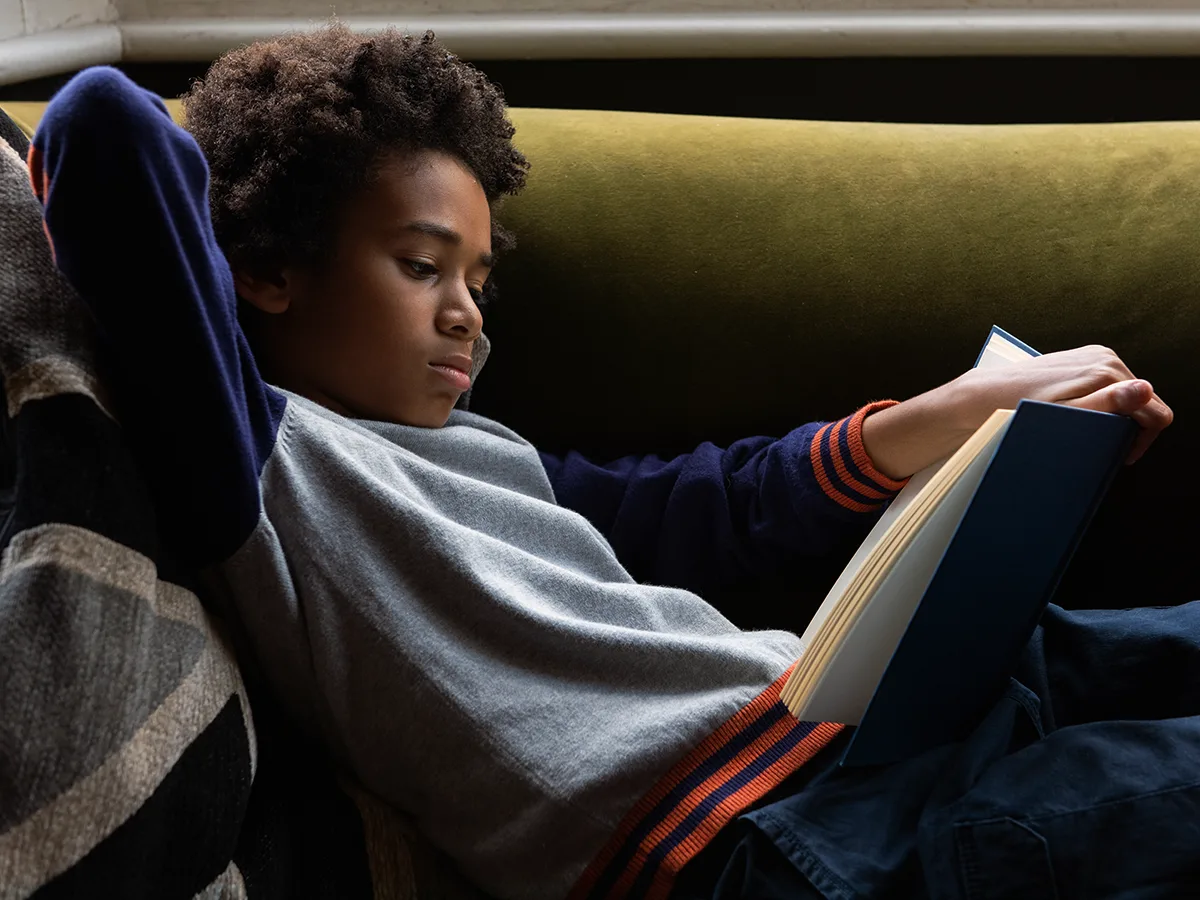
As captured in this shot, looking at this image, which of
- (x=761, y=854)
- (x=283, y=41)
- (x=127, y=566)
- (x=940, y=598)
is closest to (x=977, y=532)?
(x=940, y=598)

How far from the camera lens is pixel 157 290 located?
555mm

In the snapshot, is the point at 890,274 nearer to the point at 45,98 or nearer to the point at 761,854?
the point at 761,854

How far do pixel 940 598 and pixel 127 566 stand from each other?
41 cm

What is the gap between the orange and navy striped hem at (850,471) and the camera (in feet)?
3.01

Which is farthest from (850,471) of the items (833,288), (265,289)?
(265,289)

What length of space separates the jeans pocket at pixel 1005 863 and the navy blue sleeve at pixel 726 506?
33 centimetres

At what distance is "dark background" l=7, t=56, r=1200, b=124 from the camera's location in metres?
1.45

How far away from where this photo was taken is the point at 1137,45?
141 cm

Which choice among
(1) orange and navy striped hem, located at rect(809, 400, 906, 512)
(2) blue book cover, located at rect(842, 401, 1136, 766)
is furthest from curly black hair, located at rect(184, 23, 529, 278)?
(2) blue book cover, located at rect(842, 401, 1136, 766)

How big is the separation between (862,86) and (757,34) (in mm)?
153

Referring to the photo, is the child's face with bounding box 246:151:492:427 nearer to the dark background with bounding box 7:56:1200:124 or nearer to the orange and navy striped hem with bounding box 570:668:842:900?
the orange and navy striped hem with bounding box 570:668:842:900

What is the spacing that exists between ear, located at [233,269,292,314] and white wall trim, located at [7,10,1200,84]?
0.64m

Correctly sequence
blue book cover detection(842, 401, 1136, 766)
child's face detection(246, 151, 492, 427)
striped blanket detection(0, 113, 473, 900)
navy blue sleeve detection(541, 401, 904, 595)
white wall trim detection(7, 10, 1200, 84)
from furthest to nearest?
white wall trim detection(7, 10, 1200, 84), navy blue sleeve detection(541, 401, 904, 595), child's face detection(246, 151, 492, 427), blue book cover detection(842, 401, 1136, 766), striped blanket detection(0, 113, 473, 900)

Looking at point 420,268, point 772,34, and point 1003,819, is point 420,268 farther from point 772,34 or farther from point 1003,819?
point 772,34
